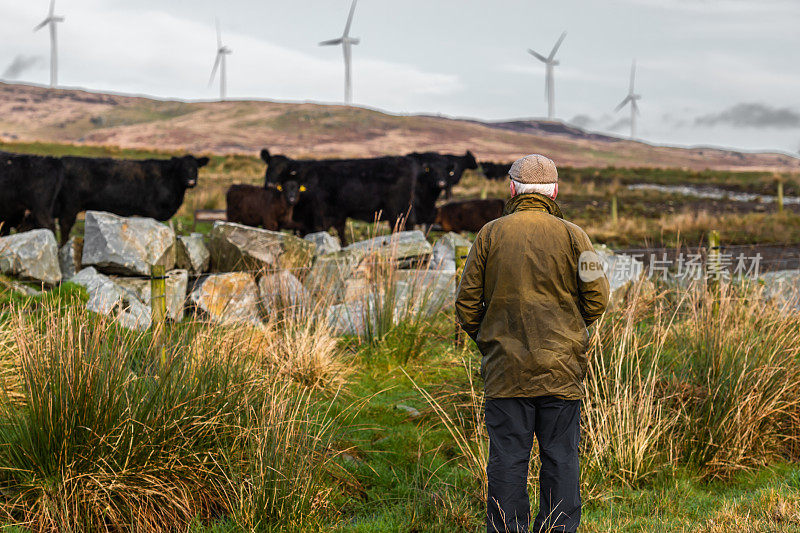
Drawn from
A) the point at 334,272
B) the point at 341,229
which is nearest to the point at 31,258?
the point at 334,272

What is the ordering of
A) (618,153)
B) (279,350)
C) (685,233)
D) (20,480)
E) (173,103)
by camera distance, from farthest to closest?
1. (173,103)
2. (618,153)
3. (685,233)
4. (279,350)
5. (20,480)

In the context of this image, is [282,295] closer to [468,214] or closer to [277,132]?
[468,214]

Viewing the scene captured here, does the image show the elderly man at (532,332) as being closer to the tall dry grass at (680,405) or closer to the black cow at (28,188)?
the tall dry grass at (680,405)

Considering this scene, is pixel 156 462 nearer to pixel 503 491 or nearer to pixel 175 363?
Result: pixel 175 363

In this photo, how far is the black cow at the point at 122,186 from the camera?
1405cm

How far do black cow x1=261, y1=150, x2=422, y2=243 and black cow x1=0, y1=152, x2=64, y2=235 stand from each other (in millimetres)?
5273

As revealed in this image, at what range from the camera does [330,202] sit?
16.9 m

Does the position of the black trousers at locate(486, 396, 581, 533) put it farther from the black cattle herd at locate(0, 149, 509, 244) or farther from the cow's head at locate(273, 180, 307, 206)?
the cow's head at locate(273, 180, 307, 206)

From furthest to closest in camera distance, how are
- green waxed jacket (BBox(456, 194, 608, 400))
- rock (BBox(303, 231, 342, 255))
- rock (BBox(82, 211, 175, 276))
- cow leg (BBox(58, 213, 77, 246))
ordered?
cow leg (BBox(58, 213, 77, 246)) < rock (BBox(303, 231, 342, 255)) < rock (BBox(82, 211, 175, 276)) < green waxed jacket (BBox(456, 194, 608, 400))

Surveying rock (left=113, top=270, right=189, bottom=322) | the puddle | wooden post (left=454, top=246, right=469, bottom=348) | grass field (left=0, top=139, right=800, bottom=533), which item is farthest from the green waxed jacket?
the puddle

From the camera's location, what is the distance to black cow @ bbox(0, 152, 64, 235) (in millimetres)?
12375

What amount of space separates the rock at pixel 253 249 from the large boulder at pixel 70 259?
71.8 inches

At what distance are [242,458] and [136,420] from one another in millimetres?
786

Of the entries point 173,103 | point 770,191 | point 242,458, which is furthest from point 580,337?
point 173,103
